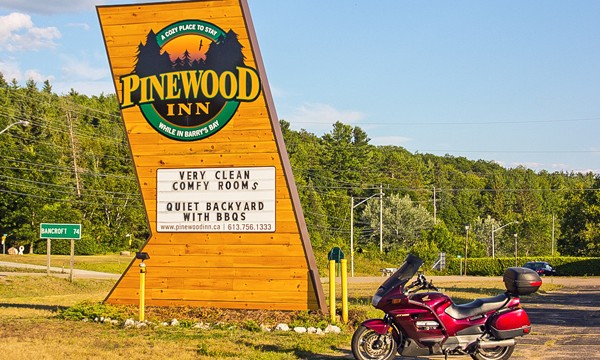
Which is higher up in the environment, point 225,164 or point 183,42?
point 183,42

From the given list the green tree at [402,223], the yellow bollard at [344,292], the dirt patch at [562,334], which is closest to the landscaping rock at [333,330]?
the yellow bollard at [344,292]

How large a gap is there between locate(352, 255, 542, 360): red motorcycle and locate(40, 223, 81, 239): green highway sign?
23.0 meters

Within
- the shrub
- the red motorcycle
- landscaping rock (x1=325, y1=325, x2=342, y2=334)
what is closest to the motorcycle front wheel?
the red motorcycle

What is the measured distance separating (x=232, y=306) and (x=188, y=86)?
182 inches

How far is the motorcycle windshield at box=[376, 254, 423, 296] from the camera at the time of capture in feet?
35.9

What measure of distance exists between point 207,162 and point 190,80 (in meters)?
Result: 1.75

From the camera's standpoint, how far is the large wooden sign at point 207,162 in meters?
15.6

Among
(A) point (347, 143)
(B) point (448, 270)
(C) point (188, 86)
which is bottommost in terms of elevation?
(B) point (448, 270)

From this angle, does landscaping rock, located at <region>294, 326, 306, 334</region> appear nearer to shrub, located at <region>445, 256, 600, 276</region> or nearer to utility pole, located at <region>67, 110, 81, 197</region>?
shrub, located at <region>445, 256, 600, 276</region>

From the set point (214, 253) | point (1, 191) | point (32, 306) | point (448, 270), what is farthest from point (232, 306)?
point (1, 191)

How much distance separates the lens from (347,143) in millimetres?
121375

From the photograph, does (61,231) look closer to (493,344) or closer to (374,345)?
(374,345)

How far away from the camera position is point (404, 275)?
1100cm

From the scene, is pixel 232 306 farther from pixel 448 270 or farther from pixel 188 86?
pixel 448 270
